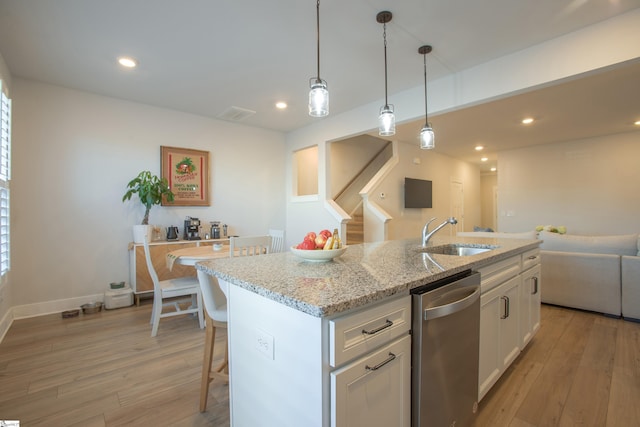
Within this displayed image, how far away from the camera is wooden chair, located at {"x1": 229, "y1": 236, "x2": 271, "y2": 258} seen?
256 centimetres

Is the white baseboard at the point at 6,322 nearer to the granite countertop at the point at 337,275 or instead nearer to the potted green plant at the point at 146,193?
the potted green plant at the point at 146,193

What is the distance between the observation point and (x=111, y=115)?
3.75 metres

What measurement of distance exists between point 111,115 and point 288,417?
14.1ft

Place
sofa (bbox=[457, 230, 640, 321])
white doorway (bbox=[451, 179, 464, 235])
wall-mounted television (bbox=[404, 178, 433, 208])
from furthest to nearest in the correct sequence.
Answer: white doorway (bbox=[451, 179, 464, 235]) < wall-mounted television (bbox=[404, 178, 433, 208]) < sofa (bbox=[457, 230, 640, 321])

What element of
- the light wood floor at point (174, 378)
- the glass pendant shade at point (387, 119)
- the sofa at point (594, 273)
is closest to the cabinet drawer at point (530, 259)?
the light wood floor at point (174, 378)

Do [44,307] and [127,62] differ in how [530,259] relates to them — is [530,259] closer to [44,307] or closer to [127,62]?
[127,62]

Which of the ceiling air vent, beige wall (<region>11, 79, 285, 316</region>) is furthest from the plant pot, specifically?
the ceiling air vent

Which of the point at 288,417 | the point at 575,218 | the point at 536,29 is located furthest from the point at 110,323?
the point at 575,218

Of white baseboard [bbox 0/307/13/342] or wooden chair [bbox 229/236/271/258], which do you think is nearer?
wooden chair [bbox 229/236/271/258]

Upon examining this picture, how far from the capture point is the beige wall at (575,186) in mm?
5461

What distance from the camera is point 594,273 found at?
3186 mm

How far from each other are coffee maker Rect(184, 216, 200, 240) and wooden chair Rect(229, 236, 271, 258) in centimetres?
167

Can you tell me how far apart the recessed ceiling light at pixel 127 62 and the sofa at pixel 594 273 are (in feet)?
15.8

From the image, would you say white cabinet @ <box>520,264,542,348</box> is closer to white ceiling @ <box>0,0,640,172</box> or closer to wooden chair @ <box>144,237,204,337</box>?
white ceiling @ <box>0,0,640,172</box>
